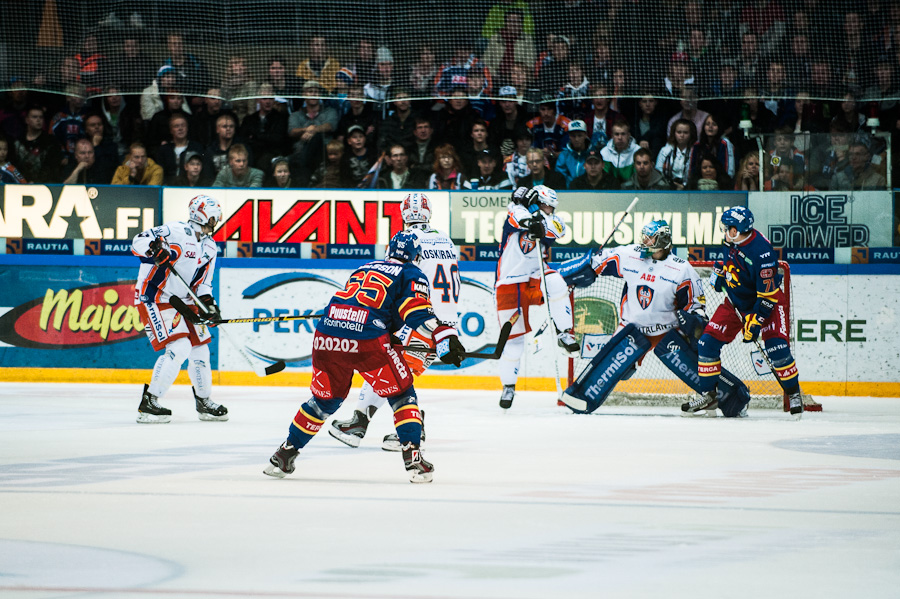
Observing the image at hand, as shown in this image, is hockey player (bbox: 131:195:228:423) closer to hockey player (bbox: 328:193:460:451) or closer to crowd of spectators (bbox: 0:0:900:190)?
hockey player (bbox: 328:193:460:451)

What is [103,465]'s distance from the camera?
5844 mm

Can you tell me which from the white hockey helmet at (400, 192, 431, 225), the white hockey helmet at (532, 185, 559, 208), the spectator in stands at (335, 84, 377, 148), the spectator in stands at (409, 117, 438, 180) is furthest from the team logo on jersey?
the spectator in stands at (335, 84, 377, 148)

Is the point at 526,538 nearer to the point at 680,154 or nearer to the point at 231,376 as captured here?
the point at 231,376

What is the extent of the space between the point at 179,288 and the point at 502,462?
319 centimetres

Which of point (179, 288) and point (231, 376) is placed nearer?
point (179, 288)

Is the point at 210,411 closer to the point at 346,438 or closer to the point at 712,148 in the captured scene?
the point at 346,438

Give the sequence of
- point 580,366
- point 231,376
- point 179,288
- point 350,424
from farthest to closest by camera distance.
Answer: point 231,376
point 580,366
point 179,288
point 350,424

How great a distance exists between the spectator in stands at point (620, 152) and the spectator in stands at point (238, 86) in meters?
3.72

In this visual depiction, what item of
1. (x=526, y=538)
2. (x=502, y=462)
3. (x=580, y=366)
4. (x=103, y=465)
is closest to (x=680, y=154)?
(x=580, y=366)

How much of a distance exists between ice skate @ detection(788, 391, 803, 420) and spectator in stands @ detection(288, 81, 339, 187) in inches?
218

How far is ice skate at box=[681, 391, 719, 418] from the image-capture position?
8930mm

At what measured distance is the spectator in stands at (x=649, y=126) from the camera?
474 inches

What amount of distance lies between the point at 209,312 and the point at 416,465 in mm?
3386

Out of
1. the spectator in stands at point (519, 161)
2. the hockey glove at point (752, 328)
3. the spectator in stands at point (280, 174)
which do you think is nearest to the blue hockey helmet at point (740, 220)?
the hockey glove at point (752, 328)
